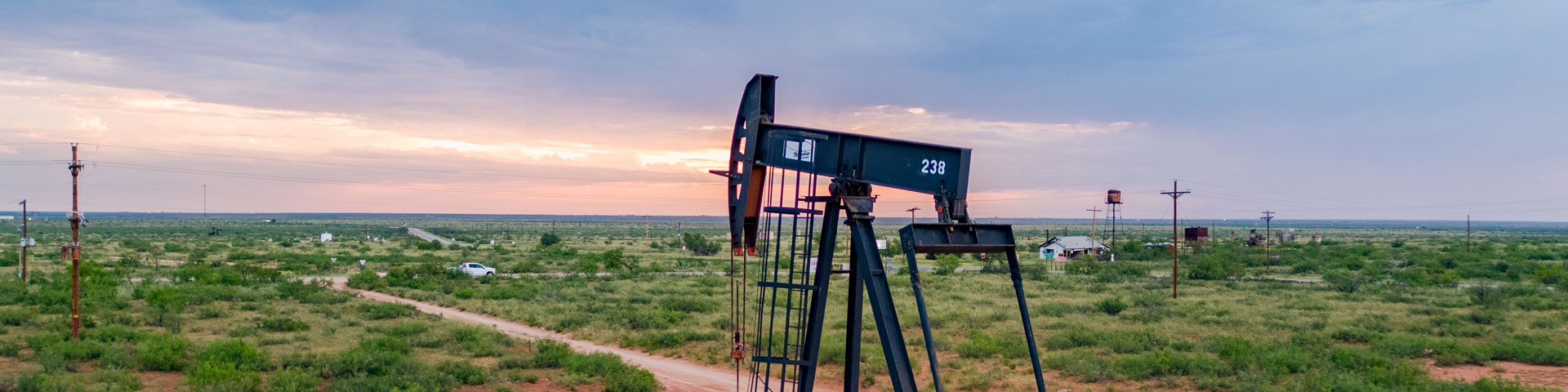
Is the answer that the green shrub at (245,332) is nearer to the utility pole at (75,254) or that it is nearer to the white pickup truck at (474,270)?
the utility pole at (75,254)

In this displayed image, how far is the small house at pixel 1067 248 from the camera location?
62391 millimetres

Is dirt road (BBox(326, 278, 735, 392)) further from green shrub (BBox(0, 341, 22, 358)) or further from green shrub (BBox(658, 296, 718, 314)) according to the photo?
green shrub (BBox(0, 341, 22, 358))

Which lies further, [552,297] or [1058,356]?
[552,297]

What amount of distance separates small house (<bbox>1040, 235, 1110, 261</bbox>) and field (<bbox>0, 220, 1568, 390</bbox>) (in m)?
16.6

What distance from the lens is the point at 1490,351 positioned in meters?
18.4

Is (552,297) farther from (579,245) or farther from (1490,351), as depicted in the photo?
(579,245)

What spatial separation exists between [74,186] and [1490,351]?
35.3 m

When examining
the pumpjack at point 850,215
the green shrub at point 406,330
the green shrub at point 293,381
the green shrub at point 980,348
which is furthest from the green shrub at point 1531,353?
the green shrub at point 406,330

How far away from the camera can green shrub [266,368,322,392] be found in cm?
1466

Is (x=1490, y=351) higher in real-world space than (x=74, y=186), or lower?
lower

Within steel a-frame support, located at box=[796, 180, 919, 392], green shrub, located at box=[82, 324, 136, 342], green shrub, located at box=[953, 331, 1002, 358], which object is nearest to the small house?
→ green shrub, located at box=[953, 331, 1002, 358]

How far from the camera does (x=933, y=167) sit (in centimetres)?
787

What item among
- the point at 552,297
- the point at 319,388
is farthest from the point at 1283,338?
the point at 552,297

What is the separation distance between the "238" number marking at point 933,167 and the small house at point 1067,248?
56379mm
